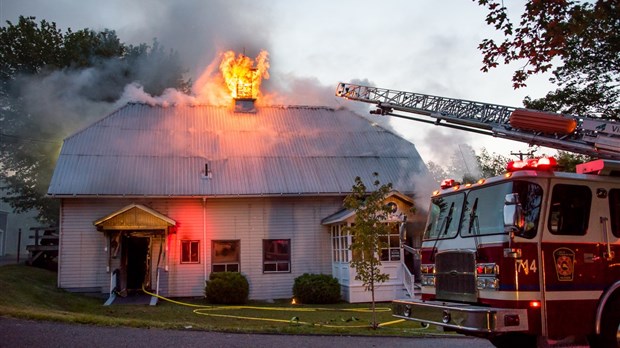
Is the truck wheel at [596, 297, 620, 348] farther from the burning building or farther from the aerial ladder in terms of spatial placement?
the burning building

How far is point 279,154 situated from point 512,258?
17.6 metres

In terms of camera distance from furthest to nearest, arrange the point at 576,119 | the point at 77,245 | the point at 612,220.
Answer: the point at 77,245
the point at 576,119
the point at 612,220

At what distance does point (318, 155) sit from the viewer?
24578mm

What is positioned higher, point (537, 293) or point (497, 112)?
point (497, 112)

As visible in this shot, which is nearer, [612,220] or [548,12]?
[612,220]

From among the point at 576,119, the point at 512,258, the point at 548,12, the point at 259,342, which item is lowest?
the point at 259,342

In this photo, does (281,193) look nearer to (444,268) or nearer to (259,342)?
(259,342)

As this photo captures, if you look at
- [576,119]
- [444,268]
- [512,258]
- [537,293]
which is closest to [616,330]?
[537,293]

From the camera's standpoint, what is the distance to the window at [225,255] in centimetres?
2214

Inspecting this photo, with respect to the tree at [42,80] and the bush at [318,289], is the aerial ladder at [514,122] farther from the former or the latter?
the tree at [42,80]

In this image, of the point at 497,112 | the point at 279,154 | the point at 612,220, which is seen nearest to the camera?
the point at 612,220

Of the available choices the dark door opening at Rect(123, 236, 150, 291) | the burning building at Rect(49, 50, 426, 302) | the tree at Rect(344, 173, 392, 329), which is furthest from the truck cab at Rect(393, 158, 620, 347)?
the dark door opening at Rect(123, 236, 150, 291)

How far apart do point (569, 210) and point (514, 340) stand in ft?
7.18

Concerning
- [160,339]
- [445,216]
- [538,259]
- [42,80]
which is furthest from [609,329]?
[42,80]
